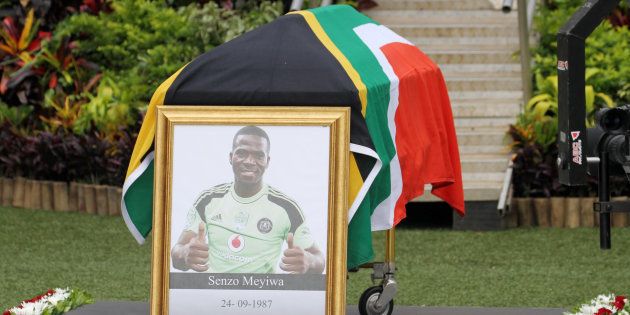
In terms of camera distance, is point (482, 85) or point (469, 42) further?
point (469, 42)

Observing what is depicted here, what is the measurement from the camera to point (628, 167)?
542 centimetres

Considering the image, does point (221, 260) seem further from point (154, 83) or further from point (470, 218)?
point (154, 83)

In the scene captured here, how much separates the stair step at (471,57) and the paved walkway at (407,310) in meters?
5.21

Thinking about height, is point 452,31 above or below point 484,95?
above

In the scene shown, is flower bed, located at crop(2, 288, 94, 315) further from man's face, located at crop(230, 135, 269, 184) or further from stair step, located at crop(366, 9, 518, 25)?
stair step, located at crop(366, 9, 518, 25)

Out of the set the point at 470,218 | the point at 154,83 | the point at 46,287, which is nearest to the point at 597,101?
the point at 470,218

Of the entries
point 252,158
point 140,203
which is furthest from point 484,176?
point 252,158

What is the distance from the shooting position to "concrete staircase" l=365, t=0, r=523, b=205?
11.0 metres

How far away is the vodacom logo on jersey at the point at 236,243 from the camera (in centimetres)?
602

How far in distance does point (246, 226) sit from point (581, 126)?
1.45 m

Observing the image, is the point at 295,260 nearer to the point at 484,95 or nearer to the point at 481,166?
the point at 481,166

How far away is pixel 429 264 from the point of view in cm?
934

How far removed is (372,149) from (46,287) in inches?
126

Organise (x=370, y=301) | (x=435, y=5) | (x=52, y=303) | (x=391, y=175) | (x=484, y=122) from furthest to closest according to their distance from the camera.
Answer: (x=435, y=5), (x=484, y=122), (x=370, y=301), (x=52, y=303), (x=391, y=175)
